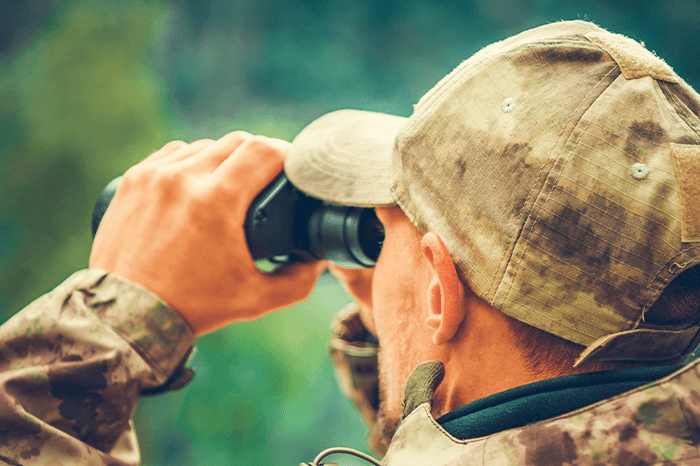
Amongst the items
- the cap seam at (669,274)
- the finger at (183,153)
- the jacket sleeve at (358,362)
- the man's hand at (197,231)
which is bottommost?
the jacket sleeve at (358,362)

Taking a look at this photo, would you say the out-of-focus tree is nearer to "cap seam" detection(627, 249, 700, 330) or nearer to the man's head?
the man's head

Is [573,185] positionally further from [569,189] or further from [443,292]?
[443,292]

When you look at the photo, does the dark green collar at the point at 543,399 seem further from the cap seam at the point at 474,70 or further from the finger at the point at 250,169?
the finger at the point at 250,169

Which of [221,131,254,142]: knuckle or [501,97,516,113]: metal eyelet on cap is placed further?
[221,131,254,142]: knuckle

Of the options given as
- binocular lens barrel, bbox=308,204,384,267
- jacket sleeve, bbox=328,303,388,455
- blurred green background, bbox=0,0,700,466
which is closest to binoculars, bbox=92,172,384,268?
binocular lens barrel, bbox=308,204,384,267

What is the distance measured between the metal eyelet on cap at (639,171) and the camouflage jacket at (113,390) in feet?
0.40

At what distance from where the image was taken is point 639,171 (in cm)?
35

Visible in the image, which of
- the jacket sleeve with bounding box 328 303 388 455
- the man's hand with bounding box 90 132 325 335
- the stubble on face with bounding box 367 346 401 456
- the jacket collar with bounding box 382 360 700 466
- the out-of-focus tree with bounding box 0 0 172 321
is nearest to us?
the jacket collar with bounding box 382 360 700 466

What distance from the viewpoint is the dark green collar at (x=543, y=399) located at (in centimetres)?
34

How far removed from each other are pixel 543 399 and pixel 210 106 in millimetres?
1650

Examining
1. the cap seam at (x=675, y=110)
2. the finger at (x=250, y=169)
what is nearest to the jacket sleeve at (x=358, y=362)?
the finger at (x=250, y=169)

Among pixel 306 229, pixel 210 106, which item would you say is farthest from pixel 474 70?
pixel 210 106

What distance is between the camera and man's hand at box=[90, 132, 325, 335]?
57 centimetres

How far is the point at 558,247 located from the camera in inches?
14.5
